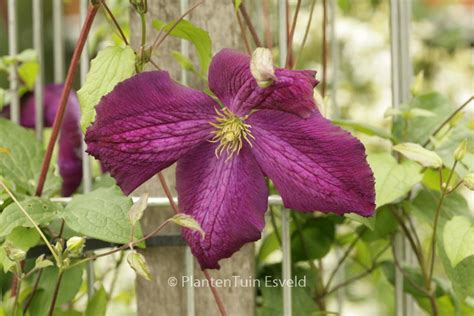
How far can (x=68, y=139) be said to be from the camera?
106cm

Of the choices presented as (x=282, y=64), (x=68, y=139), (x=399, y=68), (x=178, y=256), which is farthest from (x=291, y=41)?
(x=68, y=139)

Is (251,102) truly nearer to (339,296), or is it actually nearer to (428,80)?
(339,296)

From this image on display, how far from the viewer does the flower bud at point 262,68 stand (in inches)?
23.9

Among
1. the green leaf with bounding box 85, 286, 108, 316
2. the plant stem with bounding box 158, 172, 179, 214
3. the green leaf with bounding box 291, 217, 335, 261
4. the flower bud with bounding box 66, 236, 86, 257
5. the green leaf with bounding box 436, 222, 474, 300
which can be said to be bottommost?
the green leaf with bounding box 85, 286, 108, 316

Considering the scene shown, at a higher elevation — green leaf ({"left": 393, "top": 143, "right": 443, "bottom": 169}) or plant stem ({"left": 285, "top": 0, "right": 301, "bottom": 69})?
plant stem ({"left": 285, "top": 0, "right": 301, "bottom": 69})

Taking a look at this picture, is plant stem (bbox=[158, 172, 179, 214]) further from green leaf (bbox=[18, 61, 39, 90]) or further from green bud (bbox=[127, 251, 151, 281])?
green leaf (bbox=[18, 61, 39, 90])

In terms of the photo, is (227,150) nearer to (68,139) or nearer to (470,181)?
(470,181)

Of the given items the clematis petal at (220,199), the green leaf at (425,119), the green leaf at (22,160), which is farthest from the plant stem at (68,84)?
the green leaf at (425,119)

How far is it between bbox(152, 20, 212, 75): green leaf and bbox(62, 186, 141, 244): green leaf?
151 millimetres

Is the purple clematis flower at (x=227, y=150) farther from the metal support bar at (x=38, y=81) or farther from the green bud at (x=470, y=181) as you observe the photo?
the metal support bar at (x=38, y=81)

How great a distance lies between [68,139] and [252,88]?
0.46m

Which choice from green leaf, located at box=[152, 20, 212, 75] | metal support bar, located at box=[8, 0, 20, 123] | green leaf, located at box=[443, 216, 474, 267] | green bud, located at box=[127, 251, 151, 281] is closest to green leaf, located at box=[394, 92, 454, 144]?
green leaf, located at box=[443, 216, 474, 267]

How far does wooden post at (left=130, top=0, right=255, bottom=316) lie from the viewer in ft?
2.66

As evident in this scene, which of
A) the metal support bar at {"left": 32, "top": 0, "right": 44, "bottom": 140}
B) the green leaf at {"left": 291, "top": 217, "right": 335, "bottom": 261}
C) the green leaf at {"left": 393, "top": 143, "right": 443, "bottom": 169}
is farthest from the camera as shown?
the metal support bar at {"left": 32, "top": 0, "right": 44, "bottom": 140}
